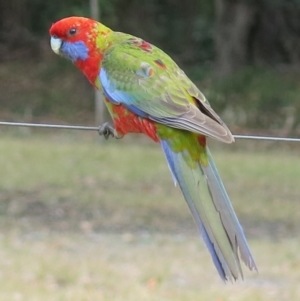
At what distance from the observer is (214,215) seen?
130 inches

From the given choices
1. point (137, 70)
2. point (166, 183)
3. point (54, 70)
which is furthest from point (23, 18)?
point (137, 70)

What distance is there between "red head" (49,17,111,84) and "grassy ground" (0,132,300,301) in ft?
10.6

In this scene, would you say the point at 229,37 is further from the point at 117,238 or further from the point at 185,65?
the point at 117,238

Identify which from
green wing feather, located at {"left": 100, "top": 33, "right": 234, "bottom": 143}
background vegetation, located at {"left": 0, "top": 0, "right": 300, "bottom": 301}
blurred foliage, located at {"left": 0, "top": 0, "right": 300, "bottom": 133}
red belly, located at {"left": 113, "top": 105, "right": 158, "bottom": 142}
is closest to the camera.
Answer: green wing feather, located at {"left": 100, "top": 33, "right": 234, "bottom": 143}

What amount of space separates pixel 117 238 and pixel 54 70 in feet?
43.2

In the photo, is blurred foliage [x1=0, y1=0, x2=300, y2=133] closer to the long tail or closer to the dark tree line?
the dark tree line

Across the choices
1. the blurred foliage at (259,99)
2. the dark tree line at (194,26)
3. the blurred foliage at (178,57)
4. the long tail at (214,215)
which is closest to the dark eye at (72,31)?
the long tail at (214,215)

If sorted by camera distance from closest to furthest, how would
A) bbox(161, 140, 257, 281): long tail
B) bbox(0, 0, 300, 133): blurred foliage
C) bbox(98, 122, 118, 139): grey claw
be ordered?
bbox(161, 140, 257, 281): long tail
bbox(98, 122, 118, 139): grey claw
bbox(0, 0, 300, 133): blurred foliage

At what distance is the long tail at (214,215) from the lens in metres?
3.17

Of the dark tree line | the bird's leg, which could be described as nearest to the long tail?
the bird's leg

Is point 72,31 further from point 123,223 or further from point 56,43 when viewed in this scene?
point 123,223

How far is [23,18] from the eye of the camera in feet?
81.3

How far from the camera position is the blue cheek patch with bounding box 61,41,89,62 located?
155 inches

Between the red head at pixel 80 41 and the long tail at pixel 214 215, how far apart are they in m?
0.71
